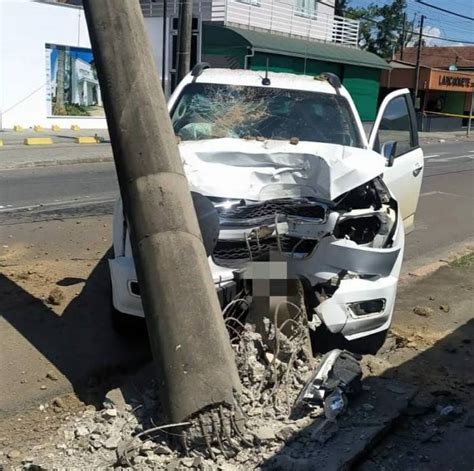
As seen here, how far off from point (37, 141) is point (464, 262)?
43.6ft

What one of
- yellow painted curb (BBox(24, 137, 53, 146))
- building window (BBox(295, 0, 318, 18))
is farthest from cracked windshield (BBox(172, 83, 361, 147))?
building window (BBox(295, 0, 318, 18))

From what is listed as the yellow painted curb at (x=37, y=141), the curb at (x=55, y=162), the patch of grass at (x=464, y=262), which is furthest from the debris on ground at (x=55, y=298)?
the yellow painted curb at (x=37, y=141)

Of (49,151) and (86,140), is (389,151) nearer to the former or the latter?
(49,151)

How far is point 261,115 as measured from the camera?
5.82 metres

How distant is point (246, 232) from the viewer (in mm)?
4344

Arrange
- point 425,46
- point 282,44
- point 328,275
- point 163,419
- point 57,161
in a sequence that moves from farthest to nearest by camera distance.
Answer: point 425,46 → point 282,44 → point 57,161 → point 328,275 → point 163,419

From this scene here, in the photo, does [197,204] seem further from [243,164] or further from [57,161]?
[57,161]

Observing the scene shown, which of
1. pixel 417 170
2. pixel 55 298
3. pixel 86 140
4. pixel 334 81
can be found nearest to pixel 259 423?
pixel 55 298

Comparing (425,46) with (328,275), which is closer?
(328,275)

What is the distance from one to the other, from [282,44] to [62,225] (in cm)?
2137

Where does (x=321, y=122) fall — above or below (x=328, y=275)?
above

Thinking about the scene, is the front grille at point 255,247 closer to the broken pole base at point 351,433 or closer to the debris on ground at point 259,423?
the debris on ground at point 259,423

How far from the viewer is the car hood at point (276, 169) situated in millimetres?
4652

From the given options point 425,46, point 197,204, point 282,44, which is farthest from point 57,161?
point 425,46
